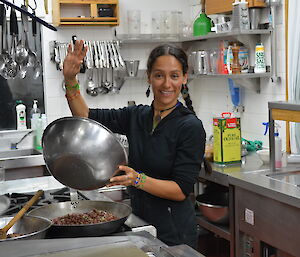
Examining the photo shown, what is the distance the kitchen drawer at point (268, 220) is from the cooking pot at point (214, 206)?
0.21 meters

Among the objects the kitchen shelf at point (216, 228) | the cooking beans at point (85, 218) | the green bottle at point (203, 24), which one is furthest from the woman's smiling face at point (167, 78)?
the green bottle at point (203, 24)

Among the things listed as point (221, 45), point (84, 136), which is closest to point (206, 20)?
point (221, 45)

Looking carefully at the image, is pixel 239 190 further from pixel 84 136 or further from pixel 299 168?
pixel 84 136

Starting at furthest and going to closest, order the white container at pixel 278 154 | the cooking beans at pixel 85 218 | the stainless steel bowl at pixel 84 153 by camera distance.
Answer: the white container at pixel 278 154
the cooking beans at pixel 85 218
the stainless steel bowl at pixel 84 153

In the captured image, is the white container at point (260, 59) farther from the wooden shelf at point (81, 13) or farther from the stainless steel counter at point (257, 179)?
the wooden shelf at point (81, 13)

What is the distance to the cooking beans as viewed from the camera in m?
1.77

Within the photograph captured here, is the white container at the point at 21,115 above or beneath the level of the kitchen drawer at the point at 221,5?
beneath

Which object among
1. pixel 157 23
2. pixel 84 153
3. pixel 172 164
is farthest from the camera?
pixel 157 23

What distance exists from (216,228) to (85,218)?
1678mm

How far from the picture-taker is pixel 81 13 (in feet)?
14.5

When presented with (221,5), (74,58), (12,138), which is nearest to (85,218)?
(74,58)

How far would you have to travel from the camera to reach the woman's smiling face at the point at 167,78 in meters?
2.11

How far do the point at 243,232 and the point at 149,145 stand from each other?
1.17 m

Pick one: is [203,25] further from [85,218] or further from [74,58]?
[85,218]
